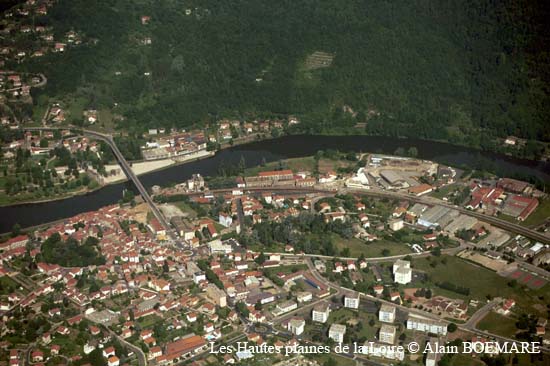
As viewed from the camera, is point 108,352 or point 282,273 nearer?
point 108,352

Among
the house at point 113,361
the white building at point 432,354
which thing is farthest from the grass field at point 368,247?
the house at point 113,361

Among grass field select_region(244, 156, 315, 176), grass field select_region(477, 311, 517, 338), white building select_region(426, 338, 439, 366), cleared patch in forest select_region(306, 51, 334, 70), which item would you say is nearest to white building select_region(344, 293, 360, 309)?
white building select_region(426, 338, 439, 366)

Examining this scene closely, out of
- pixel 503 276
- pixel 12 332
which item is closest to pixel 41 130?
pixel 12 332

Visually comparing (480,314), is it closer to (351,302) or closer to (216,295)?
(351,302)

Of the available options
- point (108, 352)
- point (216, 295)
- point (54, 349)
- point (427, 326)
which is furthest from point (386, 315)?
point (54, 349)

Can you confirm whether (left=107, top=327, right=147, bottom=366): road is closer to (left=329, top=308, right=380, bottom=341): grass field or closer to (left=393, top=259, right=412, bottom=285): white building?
(left=329, top=308, right=380, bottom=341): grass field

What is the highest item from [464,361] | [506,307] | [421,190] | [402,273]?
[402,273]

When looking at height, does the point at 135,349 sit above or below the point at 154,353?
below
